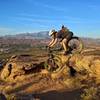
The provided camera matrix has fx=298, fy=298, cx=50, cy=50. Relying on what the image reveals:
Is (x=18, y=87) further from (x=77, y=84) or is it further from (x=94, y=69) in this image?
(x=94, y=69)

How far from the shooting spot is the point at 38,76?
22906mm

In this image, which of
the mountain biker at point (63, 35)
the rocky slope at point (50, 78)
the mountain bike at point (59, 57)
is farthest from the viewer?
the mountain bike at point (59, 57)

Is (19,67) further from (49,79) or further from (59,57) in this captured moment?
(59,57)

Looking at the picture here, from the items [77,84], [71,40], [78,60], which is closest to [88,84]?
[77,84]

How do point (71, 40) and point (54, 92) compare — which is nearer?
point (54, 92)

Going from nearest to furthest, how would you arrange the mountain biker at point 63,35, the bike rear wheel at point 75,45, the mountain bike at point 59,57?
1. the mountain biker at point 63,35
2. the mountain bike at point 59,57
3. the bike rear wheel at point 75,45

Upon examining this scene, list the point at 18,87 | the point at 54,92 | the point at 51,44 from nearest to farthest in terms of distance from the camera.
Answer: the point at 54,92 < the point at 18,87 < the point at 51,44

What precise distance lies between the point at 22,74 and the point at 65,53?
3.72 meters

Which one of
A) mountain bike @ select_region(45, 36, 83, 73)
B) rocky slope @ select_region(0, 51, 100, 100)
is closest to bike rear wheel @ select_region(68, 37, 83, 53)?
mountain bike @ select_region(45, 36, 83, 73)

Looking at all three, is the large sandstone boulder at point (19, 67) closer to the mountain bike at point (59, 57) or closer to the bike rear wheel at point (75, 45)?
the mountain bike at point (59, 57)

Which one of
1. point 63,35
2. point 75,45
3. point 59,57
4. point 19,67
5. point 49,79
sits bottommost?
point 49,79

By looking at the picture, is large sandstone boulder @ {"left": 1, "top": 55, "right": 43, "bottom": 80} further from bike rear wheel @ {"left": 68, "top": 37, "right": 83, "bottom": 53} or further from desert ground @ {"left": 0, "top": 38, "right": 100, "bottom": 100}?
bike rear wheel @ {"left": 68, "top": 37, "right": 83, "bottom": 53}

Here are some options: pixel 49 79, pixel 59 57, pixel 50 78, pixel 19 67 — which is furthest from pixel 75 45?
pixel 19 67

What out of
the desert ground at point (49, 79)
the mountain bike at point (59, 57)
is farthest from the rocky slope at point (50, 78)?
the mountain bike at point (59, 57)
